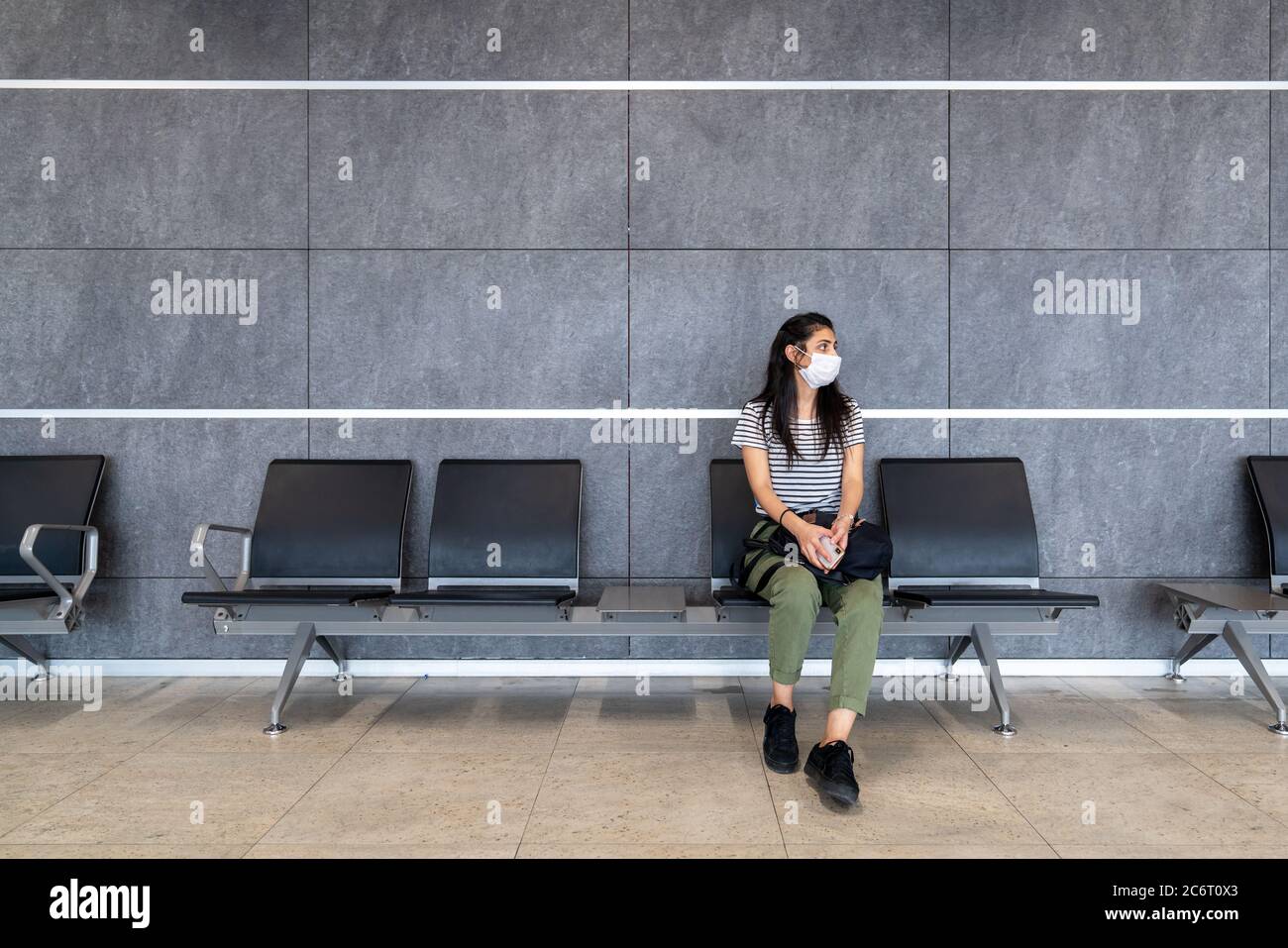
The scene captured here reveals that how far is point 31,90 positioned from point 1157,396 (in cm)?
536

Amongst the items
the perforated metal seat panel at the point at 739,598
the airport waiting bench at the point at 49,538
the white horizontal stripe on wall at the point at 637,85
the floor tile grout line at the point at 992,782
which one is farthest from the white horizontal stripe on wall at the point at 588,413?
the white horizontal stripe on wall at the point at 637,85

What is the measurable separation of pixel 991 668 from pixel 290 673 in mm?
2649

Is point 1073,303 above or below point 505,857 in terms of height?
above

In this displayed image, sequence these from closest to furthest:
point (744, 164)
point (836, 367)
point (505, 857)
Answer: point (505, 857) < point (836, 367) < point (744, 164)

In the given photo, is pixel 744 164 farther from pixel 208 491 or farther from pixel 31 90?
pixel 31 90

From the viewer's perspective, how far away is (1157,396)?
369cm

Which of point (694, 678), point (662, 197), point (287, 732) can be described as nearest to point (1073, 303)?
point (662, 197)

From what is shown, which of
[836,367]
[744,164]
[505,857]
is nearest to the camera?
[505,857]

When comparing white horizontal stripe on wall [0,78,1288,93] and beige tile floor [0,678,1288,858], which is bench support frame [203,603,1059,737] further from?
white horizontal stripe on wall [0,78,1288,93]

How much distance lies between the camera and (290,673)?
3051 mm

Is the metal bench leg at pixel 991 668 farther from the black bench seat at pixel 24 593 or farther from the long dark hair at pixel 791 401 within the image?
the black bench seat at pixel 24 593

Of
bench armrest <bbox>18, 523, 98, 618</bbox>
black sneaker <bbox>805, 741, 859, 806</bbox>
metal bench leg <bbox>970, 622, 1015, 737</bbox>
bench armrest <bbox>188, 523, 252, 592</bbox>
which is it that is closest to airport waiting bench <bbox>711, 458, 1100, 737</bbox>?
metal bench leg <bbox>970, 622, 1015, 737</bbox>

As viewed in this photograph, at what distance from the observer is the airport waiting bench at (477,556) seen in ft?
9.88

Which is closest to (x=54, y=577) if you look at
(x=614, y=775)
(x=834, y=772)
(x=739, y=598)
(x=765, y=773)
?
(x=614, y=775)
